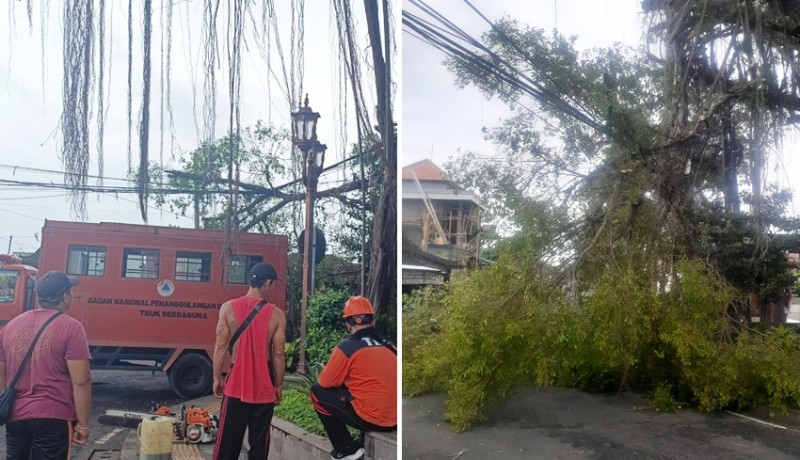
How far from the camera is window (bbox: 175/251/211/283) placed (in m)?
2.68

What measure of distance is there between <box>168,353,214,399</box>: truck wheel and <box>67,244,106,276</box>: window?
48 centimetres

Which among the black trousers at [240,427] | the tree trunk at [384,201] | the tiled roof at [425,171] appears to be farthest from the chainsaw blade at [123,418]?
the tiled roof at [425,171]

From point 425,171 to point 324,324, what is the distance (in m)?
2.06

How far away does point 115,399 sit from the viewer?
2.61 m

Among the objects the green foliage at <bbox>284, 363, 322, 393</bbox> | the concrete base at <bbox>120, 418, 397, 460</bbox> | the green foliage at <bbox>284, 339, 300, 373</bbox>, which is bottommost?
the concrete base at <bbox>120, 418, 397, 460</bbox>

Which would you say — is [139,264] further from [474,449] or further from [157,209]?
[474,449]

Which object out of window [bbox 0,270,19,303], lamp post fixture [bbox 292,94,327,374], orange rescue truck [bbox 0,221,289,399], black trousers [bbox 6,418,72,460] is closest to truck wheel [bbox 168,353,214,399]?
orange rescue truck [bbox 0,221,289,399]

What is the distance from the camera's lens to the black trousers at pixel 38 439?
93.0 inches

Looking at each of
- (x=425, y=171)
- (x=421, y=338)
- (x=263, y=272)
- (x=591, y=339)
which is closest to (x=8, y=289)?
(x=263, y=272)

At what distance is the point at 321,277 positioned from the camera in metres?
2.86

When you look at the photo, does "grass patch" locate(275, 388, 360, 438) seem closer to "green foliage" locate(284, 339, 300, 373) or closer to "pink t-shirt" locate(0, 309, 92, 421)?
"green foliage" locate(284, 339, 300, 373)

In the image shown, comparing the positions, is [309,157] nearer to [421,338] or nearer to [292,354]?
[292,354]

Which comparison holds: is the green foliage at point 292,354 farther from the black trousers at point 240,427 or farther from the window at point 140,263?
the window at point 140,263

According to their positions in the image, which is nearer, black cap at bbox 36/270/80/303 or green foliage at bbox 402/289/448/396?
black cap at bbox 36/270/80/303
